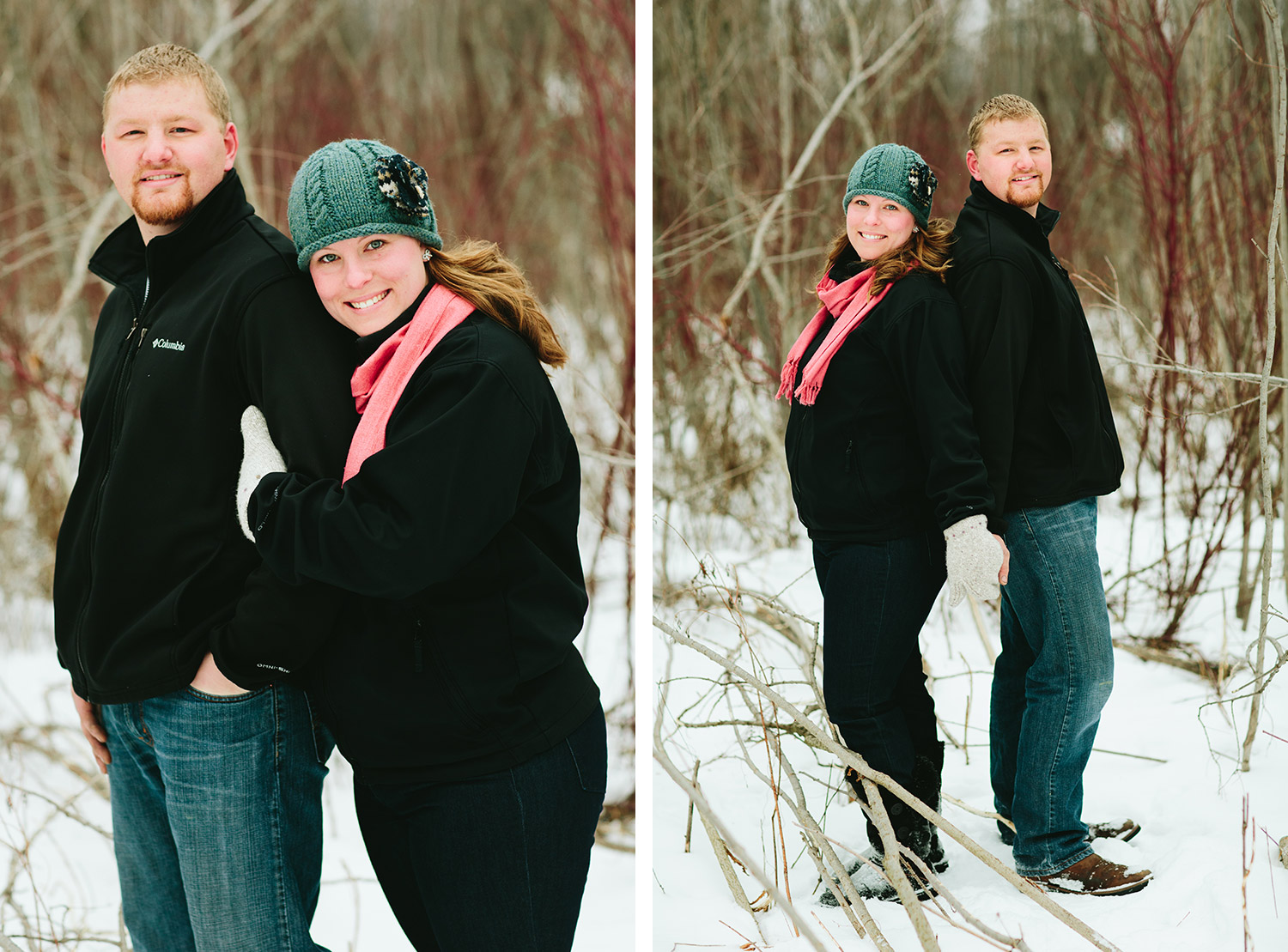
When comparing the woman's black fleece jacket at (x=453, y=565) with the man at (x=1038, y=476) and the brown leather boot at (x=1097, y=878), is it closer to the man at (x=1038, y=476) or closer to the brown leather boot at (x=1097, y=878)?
the man at (x=1038, y=476)

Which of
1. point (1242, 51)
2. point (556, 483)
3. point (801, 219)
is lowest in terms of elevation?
point (556, 483)

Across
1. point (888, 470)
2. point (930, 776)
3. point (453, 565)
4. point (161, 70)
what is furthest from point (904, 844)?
point (161, 70)

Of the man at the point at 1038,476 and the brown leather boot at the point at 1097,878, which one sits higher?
the man at the point at 1038,476

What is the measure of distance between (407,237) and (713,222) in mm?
1238

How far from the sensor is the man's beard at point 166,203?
5.24 feet

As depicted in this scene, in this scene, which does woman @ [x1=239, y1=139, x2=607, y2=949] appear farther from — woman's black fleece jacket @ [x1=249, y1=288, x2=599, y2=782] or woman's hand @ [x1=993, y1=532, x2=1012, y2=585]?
woman's hand @ [x1=993, y1=532, x2=1012, y2=585]

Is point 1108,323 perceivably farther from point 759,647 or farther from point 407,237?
point 407,237

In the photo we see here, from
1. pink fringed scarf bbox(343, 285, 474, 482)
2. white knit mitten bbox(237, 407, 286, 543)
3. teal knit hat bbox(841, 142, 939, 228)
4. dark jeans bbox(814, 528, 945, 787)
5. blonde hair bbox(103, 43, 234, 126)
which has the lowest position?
dark jeans bbox(814, 528, 945, 787)

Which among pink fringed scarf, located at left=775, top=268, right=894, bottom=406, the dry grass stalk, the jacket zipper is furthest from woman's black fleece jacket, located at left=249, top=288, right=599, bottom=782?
pink fringed scarf, located at left=775, top=268, right=894, bottom=406

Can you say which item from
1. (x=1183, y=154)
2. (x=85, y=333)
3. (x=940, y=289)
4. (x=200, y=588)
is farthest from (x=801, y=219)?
(x=85, y=333)

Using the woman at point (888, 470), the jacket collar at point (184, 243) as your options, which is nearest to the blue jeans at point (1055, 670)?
the woman at point (888, 470)

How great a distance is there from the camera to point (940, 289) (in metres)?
1.88

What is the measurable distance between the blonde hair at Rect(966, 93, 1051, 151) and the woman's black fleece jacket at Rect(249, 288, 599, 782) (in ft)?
3.34

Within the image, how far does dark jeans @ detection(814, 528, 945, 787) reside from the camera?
200 cm
